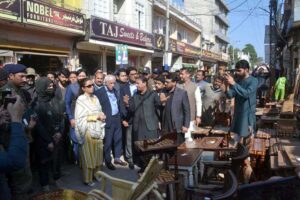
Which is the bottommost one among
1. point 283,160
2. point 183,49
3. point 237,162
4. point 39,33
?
point 283,160

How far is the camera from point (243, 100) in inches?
210

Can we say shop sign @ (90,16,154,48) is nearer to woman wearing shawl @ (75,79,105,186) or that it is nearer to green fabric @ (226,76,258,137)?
woman wearing shawl @ (75,79,105,186)

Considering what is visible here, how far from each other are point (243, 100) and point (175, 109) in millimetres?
1212

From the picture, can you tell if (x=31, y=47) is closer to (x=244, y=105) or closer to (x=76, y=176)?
(x=76, y=176)

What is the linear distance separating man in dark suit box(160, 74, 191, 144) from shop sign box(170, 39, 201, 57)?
20679 mm

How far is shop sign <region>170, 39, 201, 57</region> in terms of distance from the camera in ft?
90.5

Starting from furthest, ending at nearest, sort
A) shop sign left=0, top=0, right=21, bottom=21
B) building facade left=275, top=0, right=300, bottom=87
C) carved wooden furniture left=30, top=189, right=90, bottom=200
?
building facade left=275, top=0, right=300, bottom=87 → shop sign left=0, top=0, right=21, bottom=21 → carved wooden furniture left=30, top=189, right=90, bottom=200

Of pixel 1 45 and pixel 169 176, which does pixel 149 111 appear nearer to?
pixel 169 176

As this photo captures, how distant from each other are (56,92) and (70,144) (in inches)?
68.2

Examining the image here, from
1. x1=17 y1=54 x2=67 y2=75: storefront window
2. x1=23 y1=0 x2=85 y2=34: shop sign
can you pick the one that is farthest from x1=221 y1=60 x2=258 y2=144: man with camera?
x1=17 y1=54 x2=67 y2=75: storefront window

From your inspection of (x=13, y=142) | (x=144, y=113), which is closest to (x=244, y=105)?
(x=144, y=113)

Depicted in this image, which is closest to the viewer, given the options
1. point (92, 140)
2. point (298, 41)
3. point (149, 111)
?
point (92, 140)

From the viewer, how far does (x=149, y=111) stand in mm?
6402

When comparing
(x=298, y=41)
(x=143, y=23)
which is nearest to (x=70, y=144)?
(x=298, y=41)
